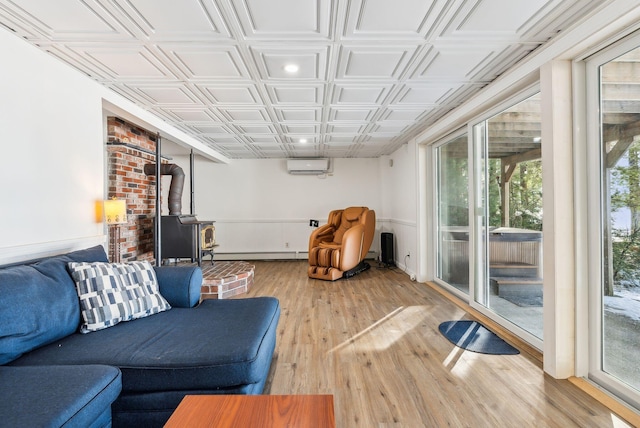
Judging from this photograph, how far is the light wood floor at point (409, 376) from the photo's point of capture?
1531 mm

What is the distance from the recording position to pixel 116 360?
1338mm

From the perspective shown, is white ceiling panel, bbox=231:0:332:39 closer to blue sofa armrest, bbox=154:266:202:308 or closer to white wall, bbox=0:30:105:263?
white wall, bbox=0:30:105:263

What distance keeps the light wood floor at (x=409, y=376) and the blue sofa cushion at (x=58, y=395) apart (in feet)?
2.84

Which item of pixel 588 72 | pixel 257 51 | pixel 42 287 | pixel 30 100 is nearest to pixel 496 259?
pixel 588 72

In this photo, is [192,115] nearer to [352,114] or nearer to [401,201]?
[352,114]

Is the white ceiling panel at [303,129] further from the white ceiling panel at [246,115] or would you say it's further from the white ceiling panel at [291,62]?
the white ceiling panel at [291,62]

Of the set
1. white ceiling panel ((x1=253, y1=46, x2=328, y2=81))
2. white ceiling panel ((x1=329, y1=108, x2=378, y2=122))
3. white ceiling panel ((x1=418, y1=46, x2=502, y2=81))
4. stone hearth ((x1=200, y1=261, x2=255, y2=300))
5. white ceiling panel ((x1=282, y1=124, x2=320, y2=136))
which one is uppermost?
white ceiling panel ((x1=282, y1=124, x2=320, y2=136))

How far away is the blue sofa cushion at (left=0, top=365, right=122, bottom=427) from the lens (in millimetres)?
953

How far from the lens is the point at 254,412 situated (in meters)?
1.00

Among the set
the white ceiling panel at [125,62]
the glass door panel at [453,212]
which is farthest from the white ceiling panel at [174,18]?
the glass door panel at [453,212]

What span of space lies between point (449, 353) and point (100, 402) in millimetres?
2100

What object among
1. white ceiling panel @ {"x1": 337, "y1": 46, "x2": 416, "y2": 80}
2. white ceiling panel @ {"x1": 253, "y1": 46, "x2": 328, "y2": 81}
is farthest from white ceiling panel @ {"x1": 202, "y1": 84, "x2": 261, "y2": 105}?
white ceiling panel @ {"x1": 337, "y1": 46, "x2": 416, "y2": 80}

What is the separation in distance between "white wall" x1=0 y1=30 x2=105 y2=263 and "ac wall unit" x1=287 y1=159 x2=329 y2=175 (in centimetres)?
363

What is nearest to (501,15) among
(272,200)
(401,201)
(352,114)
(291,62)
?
(291,62)
